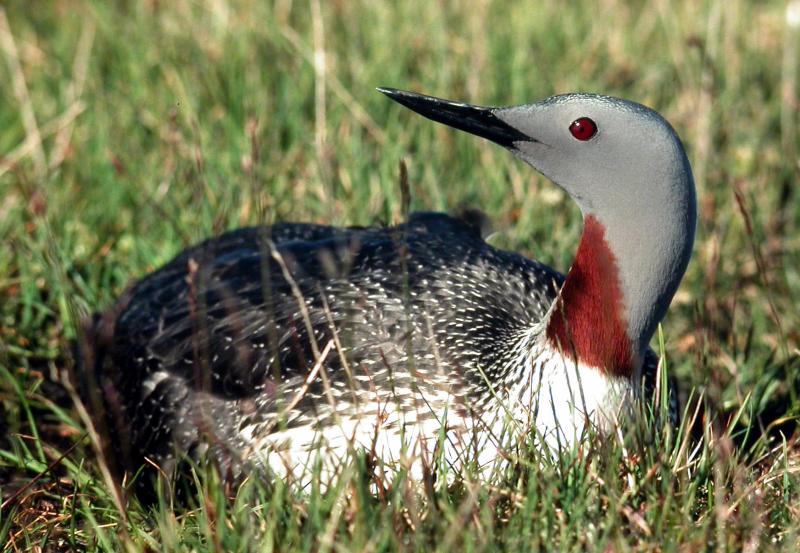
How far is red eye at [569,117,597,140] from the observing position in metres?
3.14

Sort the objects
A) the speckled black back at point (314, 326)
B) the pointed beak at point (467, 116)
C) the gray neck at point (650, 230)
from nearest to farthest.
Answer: the gray neck at point (650, 230) < the pointed beak at point (467, 116) < the speckled black back at point (314, 326)

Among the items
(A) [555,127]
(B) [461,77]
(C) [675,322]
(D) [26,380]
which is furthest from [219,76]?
(A) [555,127]

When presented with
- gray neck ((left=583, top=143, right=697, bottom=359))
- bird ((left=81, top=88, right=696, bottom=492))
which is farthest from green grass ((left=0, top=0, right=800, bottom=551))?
gray neck ((left=583, top=143, right=697, bottom=359))

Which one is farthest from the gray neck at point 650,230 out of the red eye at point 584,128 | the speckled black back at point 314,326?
the speckled black back at point 314,326

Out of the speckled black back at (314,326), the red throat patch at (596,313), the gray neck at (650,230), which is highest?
the gray neck at (650,230)

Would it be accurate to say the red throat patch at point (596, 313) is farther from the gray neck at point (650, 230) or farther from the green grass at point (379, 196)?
the green grass at point (379, 196)

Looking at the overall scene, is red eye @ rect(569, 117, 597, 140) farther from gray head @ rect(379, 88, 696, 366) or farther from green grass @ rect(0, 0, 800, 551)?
green grass @ rect(0, 0, 800, 551)

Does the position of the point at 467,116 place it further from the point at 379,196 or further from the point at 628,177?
the point at 379,196

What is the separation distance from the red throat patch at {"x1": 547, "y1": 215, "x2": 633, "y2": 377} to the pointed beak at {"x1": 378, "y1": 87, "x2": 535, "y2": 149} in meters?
0.31

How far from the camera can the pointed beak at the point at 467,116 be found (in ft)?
10.7

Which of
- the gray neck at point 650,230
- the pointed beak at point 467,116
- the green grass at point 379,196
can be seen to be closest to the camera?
the green grass at point 379,196

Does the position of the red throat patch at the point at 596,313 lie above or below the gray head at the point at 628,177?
below

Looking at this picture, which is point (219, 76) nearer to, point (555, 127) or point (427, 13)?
point (427, 13)

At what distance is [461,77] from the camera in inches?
235
